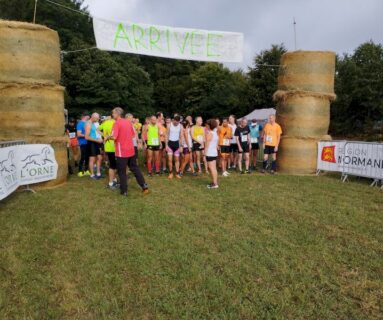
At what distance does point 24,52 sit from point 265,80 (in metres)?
36.1

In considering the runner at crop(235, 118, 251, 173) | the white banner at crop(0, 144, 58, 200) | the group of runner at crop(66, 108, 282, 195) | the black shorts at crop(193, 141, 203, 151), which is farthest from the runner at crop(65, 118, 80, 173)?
the runner at crop(235, 118, 251, 173)

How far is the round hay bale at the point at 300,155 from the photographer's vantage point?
36.9ft

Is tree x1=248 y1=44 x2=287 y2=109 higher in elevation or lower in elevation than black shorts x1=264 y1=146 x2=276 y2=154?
higher

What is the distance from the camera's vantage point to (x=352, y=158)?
1017 centimetres

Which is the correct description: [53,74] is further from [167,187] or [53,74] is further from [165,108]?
[165,108]

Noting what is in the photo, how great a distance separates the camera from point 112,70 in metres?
37.2

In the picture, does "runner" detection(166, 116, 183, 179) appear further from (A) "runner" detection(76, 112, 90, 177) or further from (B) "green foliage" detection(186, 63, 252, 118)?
(B) "green foliage" detection(186, 63, 252, 118)

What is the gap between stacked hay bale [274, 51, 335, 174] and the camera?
433 inches

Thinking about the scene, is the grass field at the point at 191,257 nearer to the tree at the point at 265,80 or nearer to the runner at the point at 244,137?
the runner at the point at 244,137

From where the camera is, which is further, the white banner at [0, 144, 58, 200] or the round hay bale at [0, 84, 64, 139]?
the round hay bale at [0, 84, 64, 139]

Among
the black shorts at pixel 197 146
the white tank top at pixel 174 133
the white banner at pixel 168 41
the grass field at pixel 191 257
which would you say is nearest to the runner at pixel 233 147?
the black shorts at pixel 197 146

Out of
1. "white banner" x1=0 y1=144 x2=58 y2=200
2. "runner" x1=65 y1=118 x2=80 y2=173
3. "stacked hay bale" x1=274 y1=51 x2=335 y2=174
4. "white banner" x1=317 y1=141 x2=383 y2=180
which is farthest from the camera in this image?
"runner" x1=65 y1=118 x2=80 y2=173

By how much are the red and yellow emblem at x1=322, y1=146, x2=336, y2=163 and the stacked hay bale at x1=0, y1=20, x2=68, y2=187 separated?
763 centimetres

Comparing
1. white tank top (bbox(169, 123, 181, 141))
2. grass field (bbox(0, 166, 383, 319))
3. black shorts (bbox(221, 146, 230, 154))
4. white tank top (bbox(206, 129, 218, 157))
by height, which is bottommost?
grass field (bbox(0, 166, 383, 319))
